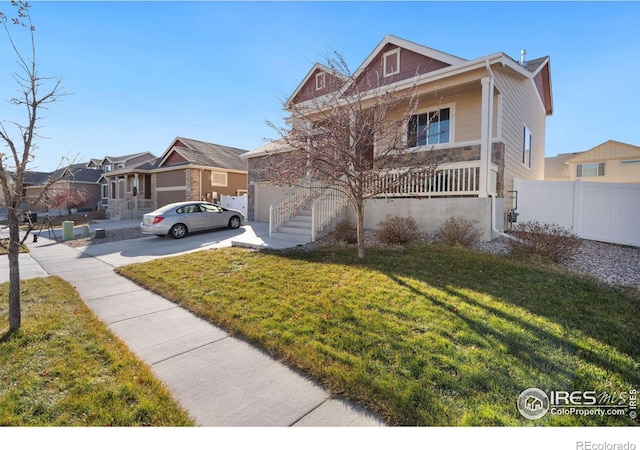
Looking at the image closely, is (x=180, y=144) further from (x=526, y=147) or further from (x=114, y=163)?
(x=526, y=147)

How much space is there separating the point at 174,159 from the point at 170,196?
2830mm

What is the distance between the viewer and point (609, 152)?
22656 millimetres

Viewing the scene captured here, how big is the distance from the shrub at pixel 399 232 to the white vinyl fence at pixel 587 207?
420 cm

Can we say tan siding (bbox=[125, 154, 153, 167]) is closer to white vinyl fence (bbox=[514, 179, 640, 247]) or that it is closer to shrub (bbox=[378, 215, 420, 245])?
shrub (bbox=[378, 215, 420, 245])

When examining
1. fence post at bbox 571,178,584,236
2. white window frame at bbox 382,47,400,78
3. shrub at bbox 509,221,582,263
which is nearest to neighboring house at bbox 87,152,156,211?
white window frame at bbox 382,47,400,78

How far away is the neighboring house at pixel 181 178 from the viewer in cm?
2030

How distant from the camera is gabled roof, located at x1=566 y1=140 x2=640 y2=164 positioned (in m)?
21.7

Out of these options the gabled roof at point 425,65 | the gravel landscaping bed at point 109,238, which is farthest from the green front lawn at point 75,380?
the gravel landscaping bed at point 109,238

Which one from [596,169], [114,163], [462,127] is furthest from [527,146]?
[114,163]

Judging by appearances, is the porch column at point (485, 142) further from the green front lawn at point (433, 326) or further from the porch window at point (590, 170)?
the porch window at point (590, 170)

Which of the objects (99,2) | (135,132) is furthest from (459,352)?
(135,132)

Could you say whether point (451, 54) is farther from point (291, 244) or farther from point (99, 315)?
point (99, 315)

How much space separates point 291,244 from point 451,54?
332 inches

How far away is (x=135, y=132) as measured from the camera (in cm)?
1105
